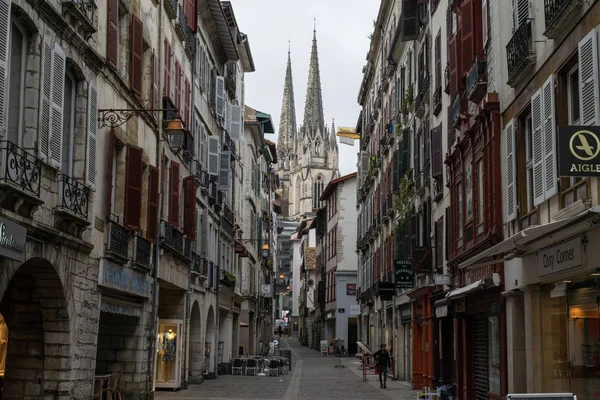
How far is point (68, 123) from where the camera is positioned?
54.4 ft

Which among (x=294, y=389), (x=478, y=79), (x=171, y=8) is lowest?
(x=294, y=389)

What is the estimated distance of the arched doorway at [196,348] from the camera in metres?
33.4

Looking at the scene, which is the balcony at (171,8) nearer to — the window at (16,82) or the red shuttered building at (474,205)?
the red shuttered building at (474,205)

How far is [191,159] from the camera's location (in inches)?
1200

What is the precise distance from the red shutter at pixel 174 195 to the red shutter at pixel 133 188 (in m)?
5.91

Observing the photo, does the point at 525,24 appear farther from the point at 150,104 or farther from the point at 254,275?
the point at 254,275

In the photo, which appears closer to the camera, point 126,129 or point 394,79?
point 126,129

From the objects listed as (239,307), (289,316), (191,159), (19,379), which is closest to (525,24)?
(19,379)

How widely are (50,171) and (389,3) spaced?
27509mm

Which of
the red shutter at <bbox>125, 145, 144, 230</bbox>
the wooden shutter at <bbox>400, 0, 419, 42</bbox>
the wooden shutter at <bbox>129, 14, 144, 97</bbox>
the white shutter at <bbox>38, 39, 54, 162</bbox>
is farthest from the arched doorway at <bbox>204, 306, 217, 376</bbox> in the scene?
the white shutter at <bbox>38, 39, 54, 162</bbox>

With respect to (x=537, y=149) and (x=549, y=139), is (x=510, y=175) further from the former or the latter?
(x=549, y=139)

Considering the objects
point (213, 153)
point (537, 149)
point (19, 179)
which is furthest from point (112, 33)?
point (213, 153)

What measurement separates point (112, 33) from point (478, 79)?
7.50 meters

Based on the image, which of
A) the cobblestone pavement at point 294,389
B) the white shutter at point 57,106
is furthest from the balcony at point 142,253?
the white shutter at point 57,106
